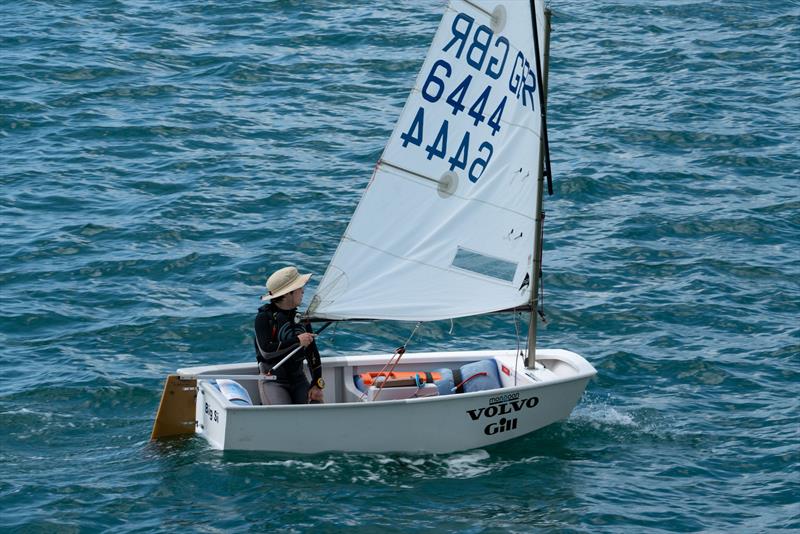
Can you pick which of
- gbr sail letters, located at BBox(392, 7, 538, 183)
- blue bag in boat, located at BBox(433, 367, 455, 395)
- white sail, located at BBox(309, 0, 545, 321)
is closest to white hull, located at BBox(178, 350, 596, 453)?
blue bag in boat, located at BBox(433, 367, 455, 395)

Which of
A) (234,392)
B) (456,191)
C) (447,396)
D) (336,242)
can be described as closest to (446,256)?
(456,191)

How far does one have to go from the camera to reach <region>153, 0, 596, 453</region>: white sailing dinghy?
14.3 meters

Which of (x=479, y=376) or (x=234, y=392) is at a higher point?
(x=234, y=392)

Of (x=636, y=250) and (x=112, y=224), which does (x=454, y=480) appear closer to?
(x=636, y=250)

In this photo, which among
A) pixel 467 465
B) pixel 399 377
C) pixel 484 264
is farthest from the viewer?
pixel 399 377

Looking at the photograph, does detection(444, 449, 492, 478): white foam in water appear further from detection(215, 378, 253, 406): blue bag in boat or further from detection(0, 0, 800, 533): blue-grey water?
detection(215, 378, 253, 406): blue bag in boat

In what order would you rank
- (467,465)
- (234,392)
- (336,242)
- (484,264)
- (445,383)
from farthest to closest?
(336,242) → (445,383) → (484,264) → (467,465) → (234,392)

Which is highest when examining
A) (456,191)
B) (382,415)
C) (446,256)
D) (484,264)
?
(456,191)

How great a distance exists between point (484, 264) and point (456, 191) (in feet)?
3.26

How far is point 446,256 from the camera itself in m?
15.1

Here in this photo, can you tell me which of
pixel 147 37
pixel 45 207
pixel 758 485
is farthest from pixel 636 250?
pixel 147 37

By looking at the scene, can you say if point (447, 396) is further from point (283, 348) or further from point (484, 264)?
point (283, 348)

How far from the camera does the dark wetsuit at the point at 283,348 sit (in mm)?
14594

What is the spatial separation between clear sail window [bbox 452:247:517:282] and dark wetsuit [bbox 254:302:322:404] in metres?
2.01
